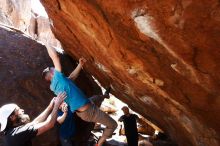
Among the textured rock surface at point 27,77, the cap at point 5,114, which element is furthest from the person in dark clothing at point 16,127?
the textured rock surface at point 27,77

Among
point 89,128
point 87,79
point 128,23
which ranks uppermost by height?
point 87,79

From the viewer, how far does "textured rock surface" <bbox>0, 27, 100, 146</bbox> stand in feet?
25.1

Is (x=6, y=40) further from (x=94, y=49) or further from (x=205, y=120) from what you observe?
(x=205, y=120)

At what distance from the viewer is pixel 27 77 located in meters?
8.12

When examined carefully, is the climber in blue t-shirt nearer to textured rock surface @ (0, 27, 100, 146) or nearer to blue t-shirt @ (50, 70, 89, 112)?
blue t-shirt @ (50, 70, 89, 112)

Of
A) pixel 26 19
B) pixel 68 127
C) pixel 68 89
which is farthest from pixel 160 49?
pixel 26 19

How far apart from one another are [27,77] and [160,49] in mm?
4332

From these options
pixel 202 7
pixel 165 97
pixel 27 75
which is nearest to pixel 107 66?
pixel 165 97

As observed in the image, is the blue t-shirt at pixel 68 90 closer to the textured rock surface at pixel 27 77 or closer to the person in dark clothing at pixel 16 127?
the person in dark clothing at pixel 16 127

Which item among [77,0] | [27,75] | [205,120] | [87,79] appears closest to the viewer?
[77,0]

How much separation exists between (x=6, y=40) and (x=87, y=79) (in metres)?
2.52

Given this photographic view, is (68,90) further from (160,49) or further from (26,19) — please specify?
(26,19)

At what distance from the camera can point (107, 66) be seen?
23.7 ft

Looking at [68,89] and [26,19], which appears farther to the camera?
[26,19]
